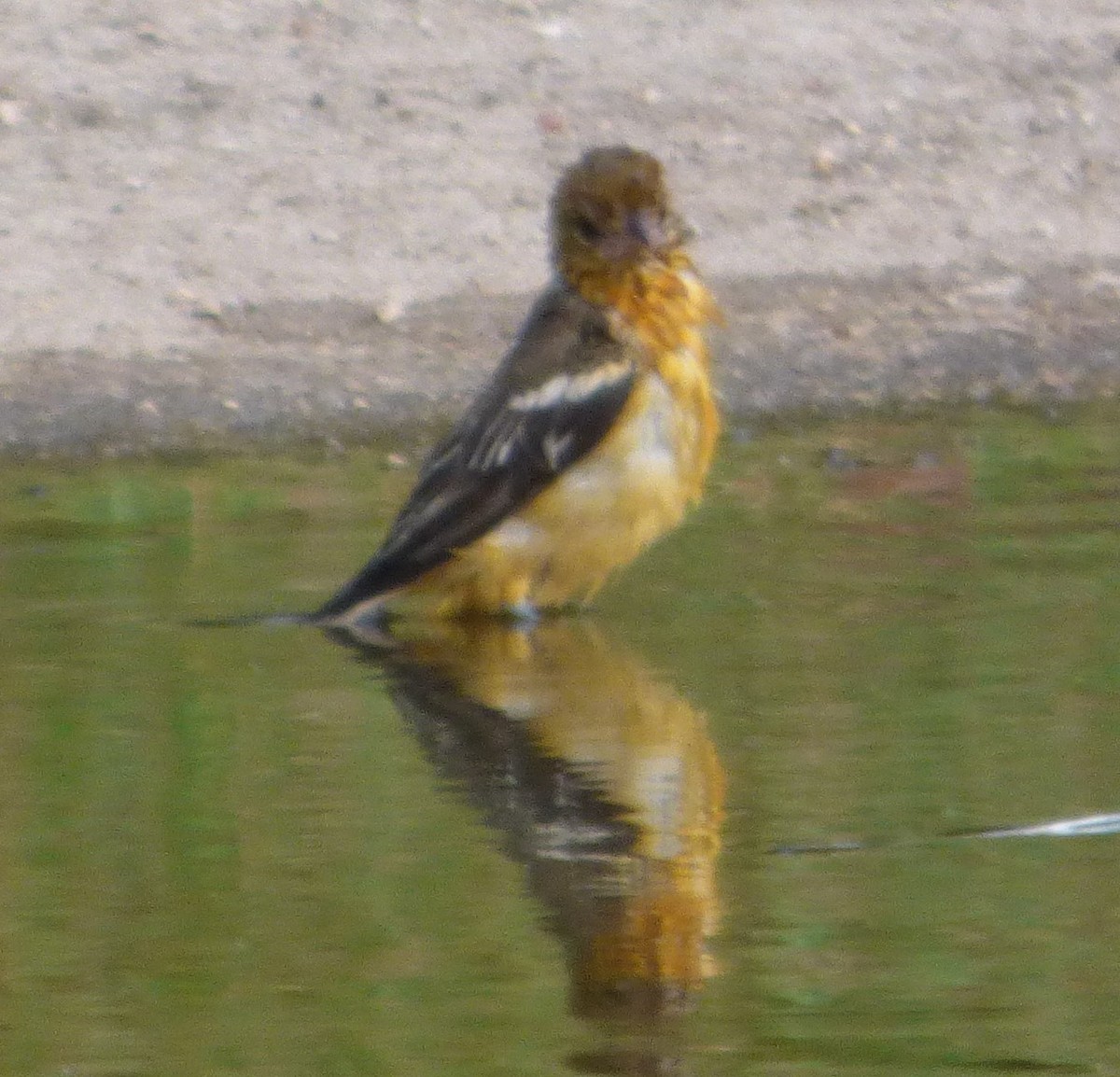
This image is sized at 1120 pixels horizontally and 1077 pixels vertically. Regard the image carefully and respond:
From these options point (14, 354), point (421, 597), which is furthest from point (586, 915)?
point (14, 354)

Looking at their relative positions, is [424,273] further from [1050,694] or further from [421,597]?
[1050,694]

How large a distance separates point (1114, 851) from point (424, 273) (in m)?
6.40

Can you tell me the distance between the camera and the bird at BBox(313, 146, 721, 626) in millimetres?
6922

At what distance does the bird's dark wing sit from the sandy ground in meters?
2.47

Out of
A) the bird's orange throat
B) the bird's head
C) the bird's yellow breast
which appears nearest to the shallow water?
the bird's yellow breast

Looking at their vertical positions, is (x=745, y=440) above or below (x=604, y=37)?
below

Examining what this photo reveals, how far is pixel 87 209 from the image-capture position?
1132cm

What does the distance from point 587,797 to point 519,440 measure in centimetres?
177

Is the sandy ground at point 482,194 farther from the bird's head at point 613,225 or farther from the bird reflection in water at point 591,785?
the bird reflection in water at point 591,785

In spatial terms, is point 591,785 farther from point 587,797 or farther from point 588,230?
point 588,230

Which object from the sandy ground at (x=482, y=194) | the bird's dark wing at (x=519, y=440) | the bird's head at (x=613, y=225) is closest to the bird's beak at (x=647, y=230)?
the bird's head at (x=613, y=225)

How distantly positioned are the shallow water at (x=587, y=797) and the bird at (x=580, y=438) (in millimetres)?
165

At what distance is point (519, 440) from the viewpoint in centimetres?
709

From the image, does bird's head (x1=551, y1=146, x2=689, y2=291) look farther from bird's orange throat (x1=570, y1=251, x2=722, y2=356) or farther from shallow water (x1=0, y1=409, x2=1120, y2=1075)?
shallow water (x1=0, y1=409, x2=1120, y2=1075)
